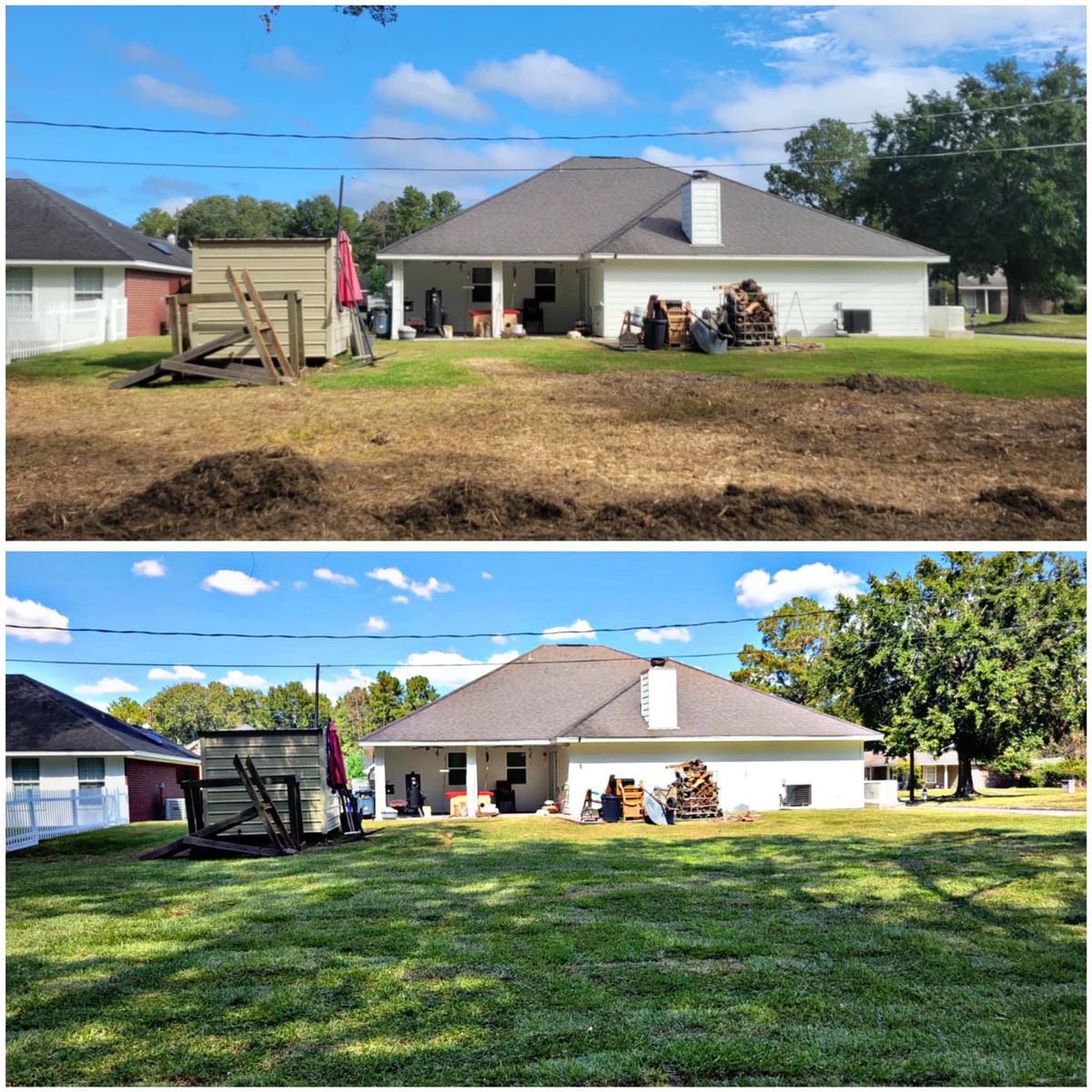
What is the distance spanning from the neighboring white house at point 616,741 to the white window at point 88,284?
Result: 47.0 feet

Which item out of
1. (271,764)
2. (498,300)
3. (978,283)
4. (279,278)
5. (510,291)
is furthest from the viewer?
(978,283)

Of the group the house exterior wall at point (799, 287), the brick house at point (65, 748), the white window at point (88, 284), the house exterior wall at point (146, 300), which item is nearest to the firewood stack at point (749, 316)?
the house exterior wall at point (799, 287)

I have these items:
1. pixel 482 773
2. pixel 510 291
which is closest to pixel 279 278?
pixel 510 291

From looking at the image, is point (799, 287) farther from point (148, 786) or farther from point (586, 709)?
point (148, 786)

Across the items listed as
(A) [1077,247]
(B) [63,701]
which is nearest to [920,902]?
(B) [63,701]

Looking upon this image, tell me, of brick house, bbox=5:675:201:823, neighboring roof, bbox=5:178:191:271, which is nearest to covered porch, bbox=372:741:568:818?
brick house, bbox=5:675:201:823

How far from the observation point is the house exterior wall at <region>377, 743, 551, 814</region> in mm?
29141

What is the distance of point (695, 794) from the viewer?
23.9m

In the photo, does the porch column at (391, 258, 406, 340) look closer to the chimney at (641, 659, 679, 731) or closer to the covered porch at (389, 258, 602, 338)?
the covered porch at (389, 258, 602, 338)

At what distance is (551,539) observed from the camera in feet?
36.9

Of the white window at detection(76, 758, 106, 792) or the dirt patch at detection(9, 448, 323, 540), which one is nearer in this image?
the dirt patch at detection(9, 448, 323, 540)

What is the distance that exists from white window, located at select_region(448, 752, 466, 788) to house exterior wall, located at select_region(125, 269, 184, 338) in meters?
14.8

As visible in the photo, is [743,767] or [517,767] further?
[517,767]

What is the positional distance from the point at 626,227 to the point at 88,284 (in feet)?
48.7
